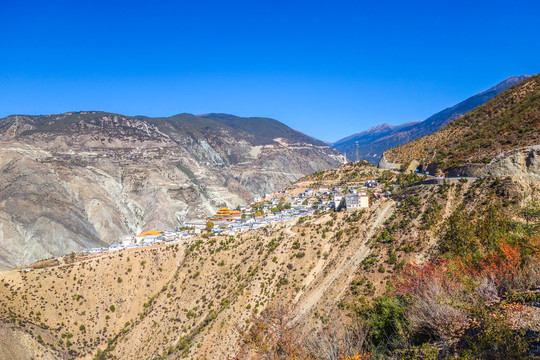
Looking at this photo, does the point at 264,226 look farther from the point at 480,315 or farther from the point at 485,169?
the point at 480,315

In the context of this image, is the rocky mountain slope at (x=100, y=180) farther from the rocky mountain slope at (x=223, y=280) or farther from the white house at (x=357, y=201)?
the white house at (x=357, y=201)

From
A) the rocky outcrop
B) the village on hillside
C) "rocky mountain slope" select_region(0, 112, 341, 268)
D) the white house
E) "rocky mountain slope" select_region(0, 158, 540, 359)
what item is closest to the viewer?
"rocky mountain slope" select_region(0, 158, 540, 359)

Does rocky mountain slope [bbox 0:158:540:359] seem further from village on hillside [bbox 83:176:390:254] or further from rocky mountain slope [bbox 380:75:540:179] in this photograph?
village on hillside [bbox 83:176:390:254]

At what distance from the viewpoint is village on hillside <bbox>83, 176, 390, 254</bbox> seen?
1781 inches

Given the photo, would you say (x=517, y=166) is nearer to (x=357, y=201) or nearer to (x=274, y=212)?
(x=357, y=201)

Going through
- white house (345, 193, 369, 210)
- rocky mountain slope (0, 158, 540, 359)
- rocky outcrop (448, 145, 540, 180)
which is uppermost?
rocky outcrop (448, 145, 540, 180)

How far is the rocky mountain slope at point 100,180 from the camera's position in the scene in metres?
73.4

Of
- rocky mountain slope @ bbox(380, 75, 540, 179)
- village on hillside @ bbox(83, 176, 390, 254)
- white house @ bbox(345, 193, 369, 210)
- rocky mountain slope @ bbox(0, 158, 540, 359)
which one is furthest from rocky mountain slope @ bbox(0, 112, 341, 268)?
rocky mountain slope @ bbox(380, 75, 540, 179)

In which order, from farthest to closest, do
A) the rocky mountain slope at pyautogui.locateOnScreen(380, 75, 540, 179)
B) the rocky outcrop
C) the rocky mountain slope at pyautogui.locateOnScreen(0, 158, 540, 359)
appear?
the rocky mountain slope at pyautogui.locateOnScreen(380, 75, 540, 179) → the rocky outcrop → the rocky mountain slope at pyautogui.locateOnScreen(0, 158, 540, 359)

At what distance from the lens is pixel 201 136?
17875cm

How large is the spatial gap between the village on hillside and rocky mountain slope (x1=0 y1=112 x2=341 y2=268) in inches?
1046

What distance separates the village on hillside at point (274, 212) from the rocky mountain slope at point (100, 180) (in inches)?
A: 1046

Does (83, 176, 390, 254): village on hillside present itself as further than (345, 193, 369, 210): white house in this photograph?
Yes

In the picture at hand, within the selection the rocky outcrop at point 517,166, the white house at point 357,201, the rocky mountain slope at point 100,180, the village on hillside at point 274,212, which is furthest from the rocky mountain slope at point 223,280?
the rocky mountain slope at point 100,180
